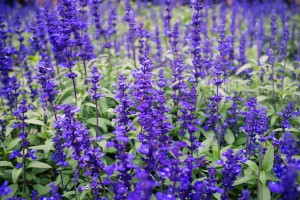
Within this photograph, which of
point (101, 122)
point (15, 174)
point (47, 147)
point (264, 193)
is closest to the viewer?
point (264, 193)

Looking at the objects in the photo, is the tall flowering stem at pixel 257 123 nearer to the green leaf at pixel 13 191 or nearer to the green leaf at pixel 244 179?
the green leaf at pixel 244 179

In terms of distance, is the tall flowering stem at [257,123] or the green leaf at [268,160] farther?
the green leaf at [268,160]

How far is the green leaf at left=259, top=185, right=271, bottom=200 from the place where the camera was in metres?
4.59

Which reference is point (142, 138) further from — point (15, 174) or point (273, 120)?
point (273, 120)

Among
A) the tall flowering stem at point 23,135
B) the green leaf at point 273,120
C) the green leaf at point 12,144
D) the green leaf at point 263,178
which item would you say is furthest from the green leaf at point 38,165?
the green leaf at point 273,120

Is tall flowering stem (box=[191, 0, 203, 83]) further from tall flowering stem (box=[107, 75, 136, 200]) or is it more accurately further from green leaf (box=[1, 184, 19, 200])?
green leaf (box=[1, 184, 19, 200])

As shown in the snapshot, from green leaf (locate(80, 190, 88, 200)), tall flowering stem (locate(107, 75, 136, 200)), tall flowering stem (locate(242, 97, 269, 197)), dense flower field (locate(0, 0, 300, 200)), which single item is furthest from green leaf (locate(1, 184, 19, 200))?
tall flowering stem (locate(242, 97, 269, 197))

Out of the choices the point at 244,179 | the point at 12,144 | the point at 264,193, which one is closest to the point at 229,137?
the point at 244,179

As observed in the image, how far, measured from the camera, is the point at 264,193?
183 inches

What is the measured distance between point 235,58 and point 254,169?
542cm

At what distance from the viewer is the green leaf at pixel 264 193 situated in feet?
15.1

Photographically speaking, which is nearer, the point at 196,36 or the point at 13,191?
the point at 13,191

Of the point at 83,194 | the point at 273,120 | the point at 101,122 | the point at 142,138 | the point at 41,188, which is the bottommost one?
the point at 41,188

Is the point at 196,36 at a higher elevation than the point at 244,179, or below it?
higher
